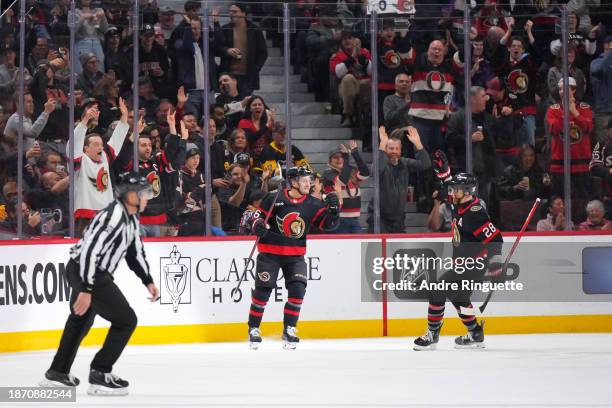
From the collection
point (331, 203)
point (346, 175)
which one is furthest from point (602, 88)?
point (331, 203)

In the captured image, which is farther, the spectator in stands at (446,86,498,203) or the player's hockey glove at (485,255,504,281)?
the spectator in stands at (446,86,498,203)

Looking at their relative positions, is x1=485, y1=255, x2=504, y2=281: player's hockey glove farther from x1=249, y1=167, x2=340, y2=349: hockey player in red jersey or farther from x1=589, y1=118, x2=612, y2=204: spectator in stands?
x1=589, y1=118, x2=612, y2=204: spectator in stands

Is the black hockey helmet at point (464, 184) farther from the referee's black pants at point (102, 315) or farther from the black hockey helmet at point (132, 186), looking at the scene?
the referee's black pants at point (102, 315)

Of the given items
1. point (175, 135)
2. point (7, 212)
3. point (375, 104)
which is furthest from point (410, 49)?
point (7, 212)

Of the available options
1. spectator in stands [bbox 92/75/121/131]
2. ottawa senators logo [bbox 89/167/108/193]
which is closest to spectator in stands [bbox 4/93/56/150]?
spectator in stands [bbox 92/75/121/131]

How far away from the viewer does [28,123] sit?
952 centimetres

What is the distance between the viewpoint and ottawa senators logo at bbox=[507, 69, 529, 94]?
35.6 ft

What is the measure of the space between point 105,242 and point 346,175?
4134 mm

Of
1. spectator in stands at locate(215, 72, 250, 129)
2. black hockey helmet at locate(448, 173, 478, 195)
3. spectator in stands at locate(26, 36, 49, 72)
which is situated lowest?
black hockey helmet at locate(448, 173, 478, 195)

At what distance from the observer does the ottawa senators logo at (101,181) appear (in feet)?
32.0

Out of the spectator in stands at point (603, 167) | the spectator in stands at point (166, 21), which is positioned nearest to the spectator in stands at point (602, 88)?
the spectator in stands at point (603, 167)

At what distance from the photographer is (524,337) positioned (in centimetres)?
1028

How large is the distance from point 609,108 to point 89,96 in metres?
4.64

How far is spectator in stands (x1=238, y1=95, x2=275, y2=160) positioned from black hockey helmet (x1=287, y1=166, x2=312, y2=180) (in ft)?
3.14
